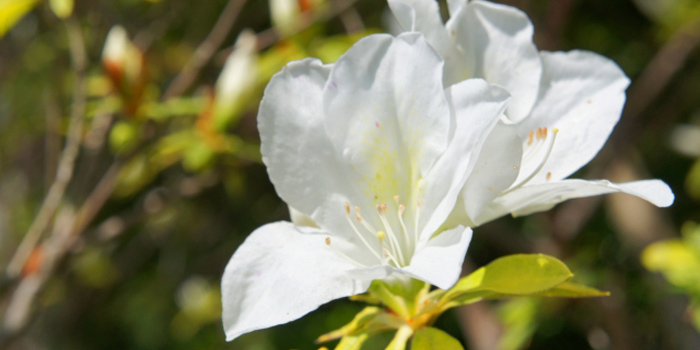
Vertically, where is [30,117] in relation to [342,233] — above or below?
below

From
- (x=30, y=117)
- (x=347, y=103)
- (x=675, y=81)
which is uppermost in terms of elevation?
(x=347, y=103)

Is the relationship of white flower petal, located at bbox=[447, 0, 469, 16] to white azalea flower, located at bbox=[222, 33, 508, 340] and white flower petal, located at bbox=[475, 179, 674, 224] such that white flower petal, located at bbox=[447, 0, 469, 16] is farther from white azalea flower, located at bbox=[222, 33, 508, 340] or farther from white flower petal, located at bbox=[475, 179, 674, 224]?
white flower petal, located at bbox=[475, 179, 674, 224]

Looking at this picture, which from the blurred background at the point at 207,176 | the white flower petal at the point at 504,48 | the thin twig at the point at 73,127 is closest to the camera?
the white flower petal at the point at 504,48

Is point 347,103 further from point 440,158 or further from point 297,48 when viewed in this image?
point 297,48

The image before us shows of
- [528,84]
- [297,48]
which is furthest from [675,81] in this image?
[528,84]

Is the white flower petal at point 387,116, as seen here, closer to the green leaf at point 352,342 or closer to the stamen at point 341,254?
the stamen at point 341,254

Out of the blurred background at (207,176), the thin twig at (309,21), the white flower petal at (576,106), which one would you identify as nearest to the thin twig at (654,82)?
the blurred background at (207,176)
